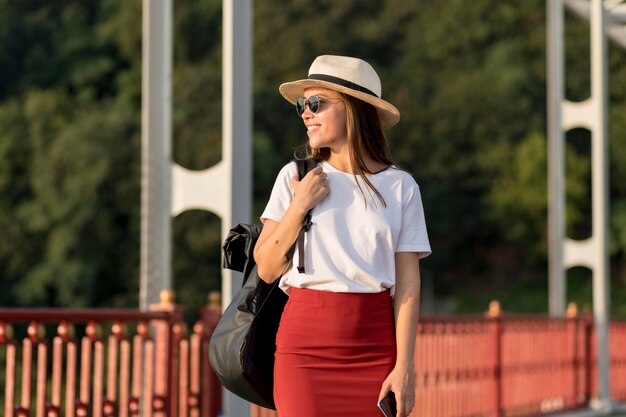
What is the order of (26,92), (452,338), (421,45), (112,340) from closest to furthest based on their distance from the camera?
1. (112,340)
2. (452,338)
3. (26,92)
4. (421,45)

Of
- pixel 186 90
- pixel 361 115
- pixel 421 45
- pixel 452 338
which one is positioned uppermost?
pixel 421 45

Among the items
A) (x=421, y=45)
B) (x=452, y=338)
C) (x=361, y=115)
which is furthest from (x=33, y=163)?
(x=361, y=115)

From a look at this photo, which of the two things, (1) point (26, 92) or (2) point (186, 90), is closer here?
(2) point (186, 90)

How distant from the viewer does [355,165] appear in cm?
329

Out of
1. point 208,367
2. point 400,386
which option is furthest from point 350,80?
point 208,367

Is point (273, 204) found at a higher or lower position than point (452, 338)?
higher

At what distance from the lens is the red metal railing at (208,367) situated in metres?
5.50

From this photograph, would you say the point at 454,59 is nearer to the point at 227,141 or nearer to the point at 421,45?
the point at 421,45

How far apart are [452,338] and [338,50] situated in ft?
161

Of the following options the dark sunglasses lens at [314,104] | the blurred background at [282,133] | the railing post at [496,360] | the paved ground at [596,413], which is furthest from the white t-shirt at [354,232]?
the blurred background at [282,133]

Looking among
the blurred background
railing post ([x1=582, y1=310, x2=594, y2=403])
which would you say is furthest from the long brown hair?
the blurred background

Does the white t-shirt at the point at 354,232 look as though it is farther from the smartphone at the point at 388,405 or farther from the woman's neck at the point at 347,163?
the smartphone at the point at 388,405

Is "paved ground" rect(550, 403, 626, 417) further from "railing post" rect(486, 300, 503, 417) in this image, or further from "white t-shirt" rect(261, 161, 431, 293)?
"white t-shirt" rect(261, 161, 431, 293)

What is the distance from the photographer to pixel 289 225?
3.21 metres
